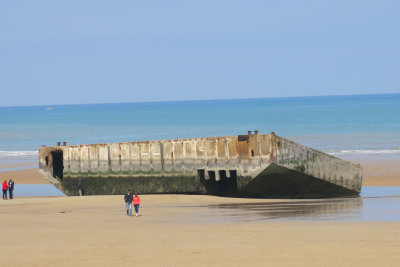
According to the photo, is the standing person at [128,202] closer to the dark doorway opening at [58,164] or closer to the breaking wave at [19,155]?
the dark doorway opening at [58,164]

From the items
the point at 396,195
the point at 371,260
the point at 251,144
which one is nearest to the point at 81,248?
the point at 371,260

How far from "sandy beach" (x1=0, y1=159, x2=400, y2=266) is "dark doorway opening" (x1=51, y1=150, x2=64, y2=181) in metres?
8.32

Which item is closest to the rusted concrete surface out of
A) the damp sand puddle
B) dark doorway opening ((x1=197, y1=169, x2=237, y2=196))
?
dark doorway opening ((x1=197, y1=169, x2=237, y2=196))

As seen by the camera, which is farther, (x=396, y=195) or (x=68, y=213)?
(x=396, y=195)

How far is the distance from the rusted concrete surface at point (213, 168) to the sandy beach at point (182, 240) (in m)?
3.75

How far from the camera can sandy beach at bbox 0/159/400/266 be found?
57.8ft

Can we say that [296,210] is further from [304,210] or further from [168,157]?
[168,157]

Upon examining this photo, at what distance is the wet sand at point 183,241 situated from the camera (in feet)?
57.7

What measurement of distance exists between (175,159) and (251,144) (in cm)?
380

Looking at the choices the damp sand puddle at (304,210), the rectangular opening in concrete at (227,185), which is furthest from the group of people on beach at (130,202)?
the rectangular opening in concrete at (227,185)

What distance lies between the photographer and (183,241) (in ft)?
65.6

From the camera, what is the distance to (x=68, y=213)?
26953 millimetres

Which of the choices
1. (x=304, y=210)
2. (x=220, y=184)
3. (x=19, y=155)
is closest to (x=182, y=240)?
(x=304, y=210)

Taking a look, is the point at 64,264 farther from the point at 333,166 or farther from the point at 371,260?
the point at 333,166
